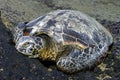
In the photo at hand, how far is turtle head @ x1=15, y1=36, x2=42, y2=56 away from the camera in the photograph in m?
4.14

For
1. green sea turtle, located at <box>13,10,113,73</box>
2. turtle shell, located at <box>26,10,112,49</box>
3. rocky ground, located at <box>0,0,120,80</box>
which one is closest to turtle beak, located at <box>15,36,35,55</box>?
green sea turtle, located at <box>13,10,113,73</box>

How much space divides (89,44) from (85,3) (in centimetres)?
387

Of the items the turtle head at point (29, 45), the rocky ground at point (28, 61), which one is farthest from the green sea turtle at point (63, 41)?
the rocky ground at point (28, 61)

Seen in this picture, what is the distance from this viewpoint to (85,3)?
322 inches

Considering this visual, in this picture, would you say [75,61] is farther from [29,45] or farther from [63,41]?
[29,45]

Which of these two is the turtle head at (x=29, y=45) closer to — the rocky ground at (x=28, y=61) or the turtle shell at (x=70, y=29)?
the rocky ground at (x=28, y=61)

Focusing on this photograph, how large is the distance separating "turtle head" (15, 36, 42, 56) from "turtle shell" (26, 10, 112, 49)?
24cm

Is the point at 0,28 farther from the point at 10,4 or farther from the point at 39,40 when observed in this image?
the point at 10,4

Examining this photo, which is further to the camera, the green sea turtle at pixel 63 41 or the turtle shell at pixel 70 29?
the turtle shell at pixel 70 29

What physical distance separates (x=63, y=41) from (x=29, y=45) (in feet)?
1.54

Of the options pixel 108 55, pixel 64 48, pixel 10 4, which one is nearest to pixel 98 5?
pixel 10 4

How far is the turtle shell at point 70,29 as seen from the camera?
14.3 feet

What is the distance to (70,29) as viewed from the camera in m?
4.46

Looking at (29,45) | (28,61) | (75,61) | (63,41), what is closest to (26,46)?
(29,45)
